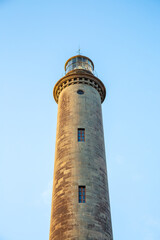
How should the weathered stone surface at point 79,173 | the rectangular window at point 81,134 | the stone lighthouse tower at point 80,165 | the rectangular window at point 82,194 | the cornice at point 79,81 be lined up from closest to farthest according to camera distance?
the weathered stone surface at point 79,173
the stone lighthouse tower at point 80,165
the rectangular window at point 82,194
the rectangular window at point 81,134
the cornice at point 79,81

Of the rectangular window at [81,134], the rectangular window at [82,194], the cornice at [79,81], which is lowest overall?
the rectangular window at [82,194]

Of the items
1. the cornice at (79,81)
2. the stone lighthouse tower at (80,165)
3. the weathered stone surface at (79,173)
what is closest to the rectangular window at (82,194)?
the stone lighthouse tower at (80,165)

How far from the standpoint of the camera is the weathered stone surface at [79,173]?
70.2ft

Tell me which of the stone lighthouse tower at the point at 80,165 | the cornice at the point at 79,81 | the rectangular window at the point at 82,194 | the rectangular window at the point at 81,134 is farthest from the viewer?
the cornice at the point at 79,81

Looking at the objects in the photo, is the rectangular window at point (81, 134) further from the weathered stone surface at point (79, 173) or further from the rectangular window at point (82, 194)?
the rectangular window at point (82, 194)

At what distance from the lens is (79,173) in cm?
2370

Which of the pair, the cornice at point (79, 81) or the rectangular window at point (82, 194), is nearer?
the rectangular window at point (82, 194)

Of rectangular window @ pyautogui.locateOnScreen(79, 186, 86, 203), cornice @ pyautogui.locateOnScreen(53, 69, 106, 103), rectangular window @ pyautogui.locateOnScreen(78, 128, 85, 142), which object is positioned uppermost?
cornice @ pyautogui.locateOnScreen(53, 69, 106, 103)

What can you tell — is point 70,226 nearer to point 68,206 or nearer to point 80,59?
point 68,206

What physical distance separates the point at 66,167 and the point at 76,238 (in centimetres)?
599

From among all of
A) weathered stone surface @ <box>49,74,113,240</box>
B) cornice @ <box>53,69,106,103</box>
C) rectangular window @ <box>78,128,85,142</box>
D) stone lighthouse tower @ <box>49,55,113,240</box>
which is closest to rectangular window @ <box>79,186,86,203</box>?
stone lighthouse tower @ <box>49,55,113,240</box>

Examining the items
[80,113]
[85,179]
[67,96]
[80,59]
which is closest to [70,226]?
[85,179]

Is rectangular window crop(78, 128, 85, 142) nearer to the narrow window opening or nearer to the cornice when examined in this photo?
the narrow window opening

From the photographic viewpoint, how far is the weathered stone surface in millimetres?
21391
